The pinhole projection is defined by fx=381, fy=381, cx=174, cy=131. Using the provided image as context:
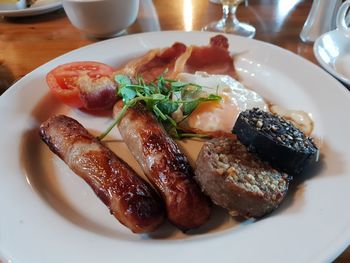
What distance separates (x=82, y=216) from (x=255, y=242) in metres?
0.55

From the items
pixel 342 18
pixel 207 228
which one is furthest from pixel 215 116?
pixel 342 18

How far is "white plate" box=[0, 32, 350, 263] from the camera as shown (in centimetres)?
99

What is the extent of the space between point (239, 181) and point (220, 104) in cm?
52

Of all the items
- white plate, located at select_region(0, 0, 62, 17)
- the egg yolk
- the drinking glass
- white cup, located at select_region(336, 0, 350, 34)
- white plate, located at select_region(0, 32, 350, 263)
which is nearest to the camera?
white plate, located at select_region(0, 32, 350, 263)

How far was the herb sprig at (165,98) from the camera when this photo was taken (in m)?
1.50

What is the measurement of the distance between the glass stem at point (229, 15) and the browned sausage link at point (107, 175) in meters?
1.29

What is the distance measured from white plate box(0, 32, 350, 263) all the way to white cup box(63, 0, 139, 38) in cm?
48

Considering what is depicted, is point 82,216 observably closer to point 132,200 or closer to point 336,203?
point 132,200

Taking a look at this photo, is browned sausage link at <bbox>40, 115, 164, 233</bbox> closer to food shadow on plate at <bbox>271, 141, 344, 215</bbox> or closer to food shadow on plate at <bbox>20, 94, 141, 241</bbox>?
food shadow on plate at <bbox>20, 94, 141, 241</bbox>

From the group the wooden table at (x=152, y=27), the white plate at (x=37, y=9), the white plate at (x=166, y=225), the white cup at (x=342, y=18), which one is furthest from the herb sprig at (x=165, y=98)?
the white plate at (x=37, y=9)

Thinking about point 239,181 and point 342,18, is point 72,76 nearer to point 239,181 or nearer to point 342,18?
point 239,181

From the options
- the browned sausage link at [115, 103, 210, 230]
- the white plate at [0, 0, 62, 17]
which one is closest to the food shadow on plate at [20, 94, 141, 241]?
the browned sausage link at [115, 103, 210, 230]

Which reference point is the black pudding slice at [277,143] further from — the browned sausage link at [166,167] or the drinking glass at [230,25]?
the drinking glass at [230,25]

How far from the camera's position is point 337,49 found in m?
1.86
